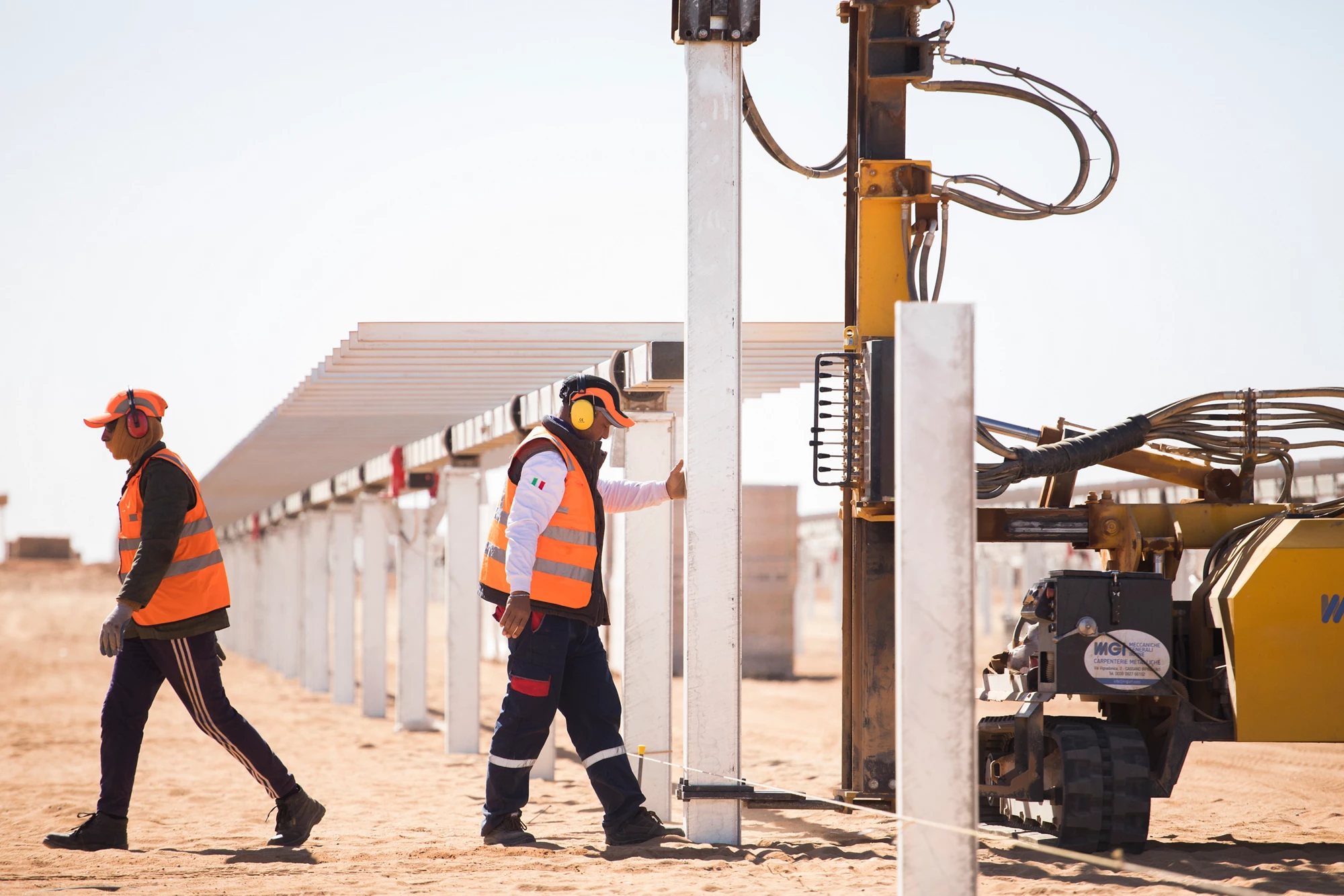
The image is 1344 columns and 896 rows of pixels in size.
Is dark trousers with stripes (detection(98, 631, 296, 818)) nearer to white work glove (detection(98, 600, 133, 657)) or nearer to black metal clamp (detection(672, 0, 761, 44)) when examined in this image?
white work glove (detection(98, 600, 133, 657))

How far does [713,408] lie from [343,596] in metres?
11.8

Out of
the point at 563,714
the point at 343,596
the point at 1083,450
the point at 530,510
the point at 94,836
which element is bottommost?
the point at 94,836

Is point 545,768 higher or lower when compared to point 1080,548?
lower

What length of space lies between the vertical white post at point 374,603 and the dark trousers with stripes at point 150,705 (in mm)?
8268

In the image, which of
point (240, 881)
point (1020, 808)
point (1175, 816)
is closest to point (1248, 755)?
point (1175, 816)

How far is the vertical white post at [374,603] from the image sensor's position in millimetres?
14883

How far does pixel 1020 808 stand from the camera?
680 centimetres

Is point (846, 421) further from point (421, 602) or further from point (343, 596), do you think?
point (343, 596)

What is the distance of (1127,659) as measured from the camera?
19.8 ft

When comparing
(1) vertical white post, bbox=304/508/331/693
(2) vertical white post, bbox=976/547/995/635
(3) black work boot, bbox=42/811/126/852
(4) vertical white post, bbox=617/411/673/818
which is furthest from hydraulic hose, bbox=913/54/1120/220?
(2) vertical white post, bbox=976/547/995/635

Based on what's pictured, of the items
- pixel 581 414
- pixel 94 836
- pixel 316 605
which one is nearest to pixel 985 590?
pixel 316 605

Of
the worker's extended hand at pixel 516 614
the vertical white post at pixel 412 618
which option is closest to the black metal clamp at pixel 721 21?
the worker's extended hand at pixel 516 614

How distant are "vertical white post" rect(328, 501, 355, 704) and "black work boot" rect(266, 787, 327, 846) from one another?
10168 mm

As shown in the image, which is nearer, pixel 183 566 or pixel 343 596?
pixel 183 566
